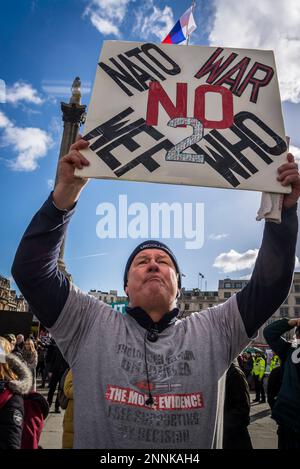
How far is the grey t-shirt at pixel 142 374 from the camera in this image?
161cm

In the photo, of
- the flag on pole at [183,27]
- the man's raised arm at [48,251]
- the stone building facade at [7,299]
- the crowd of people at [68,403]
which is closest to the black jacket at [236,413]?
the crowd of people at [68,403]

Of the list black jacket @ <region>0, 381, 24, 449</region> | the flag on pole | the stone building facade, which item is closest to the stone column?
the flag on pole

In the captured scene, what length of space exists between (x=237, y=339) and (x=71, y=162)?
1.28 m

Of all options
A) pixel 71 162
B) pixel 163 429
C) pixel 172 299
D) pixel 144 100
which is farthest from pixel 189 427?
pixel 144 100

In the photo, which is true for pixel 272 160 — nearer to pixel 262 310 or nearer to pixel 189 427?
pixel 262 310

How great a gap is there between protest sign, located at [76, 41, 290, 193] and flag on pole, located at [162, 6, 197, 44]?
2.72 meters

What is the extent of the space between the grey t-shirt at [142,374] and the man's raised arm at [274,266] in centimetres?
10

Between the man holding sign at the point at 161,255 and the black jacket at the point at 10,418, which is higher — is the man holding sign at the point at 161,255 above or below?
above

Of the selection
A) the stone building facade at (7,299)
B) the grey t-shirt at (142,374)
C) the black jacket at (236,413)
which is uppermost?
the stone building facade at (7,299)

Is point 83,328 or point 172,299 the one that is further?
point 172,299

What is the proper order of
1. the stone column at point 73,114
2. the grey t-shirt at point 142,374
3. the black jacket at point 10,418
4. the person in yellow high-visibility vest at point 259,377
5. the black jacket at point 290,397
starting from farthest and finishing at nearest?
the stone column at point 73,114 → the person in yellow high-visibility vest at point 259,377 → the black jacket at point 290,397 → the black jacket at point 10,418 → the grey t-shirt at point 142,374

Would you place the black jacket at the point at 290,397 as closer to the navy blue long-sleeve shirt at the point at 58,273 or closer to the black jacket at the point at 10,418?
the navy blue long-sleeve shirt at the point at 58,273

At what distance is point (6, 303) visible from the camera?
3191 inches

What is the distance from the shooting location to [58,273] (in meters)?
1.87
